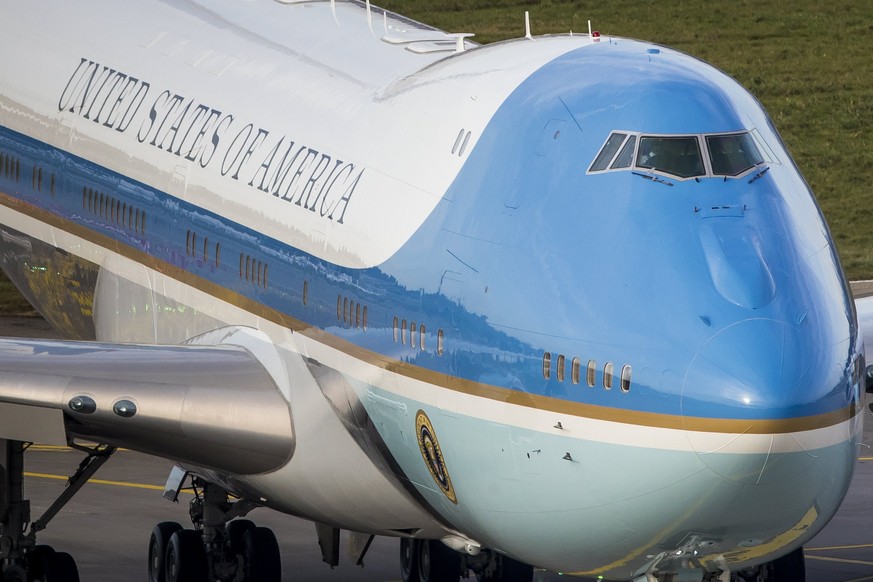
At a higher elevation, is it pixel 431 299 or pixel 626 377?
pixel 431 299

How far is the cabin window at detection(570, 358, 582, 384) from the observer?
1435cm

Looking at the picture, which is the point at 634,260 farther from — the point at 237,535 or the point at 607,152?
the point at 237,535

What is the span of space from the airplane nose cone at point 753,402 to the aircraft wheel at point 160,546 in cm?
1108

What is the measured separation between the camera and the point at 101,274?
79.9ft

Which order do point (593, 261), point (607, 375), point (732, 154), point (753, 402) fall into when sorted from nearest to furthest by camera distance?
point (753, 402) < point (607, 375) < point (593, 261) < point (732, 154)

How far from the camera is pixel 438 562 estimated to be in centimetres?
2470

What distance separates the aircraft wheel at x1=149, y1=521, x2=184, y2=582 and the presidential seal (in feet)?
24.1

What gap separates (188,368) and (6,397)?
1842mm

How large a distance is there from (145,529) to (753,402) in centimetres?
1748

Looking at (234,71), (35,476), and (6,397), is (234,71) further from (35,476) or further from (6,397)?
(35,476)

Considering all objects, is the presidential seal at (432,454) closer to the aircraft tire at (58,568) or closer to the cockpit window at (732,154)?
the cockpit window at (732,154)

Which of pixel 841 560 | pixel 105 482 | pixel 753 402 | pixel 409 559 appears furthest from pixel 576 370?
pixel 105 482

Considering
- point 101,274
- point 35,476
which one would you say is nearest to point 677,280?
point 101,274

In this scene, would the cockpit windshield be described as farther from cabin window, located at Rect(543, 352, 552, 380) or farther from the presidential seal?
the presidential seal
